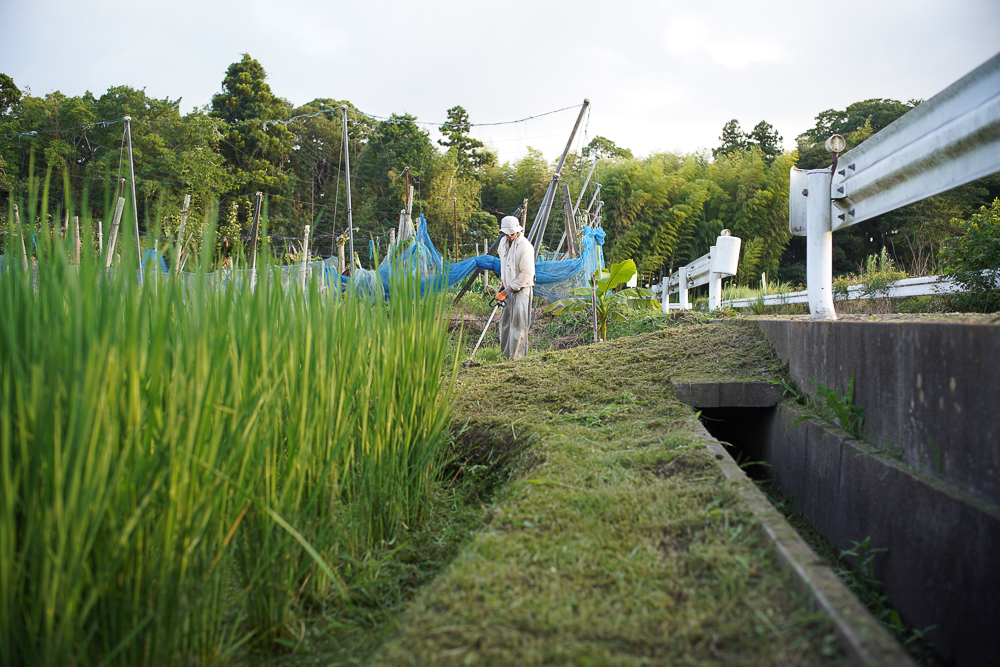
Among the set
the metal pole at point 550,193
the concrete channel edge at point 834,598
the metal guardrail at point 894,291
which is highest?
the metal pole at point 550,193

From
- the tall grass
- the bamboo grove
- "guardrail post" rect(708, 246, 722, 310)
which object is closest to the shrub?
"guardrail post" rect(708, 246, 722, 310)

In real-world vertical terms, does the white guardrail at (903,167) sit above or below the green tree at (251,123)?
below

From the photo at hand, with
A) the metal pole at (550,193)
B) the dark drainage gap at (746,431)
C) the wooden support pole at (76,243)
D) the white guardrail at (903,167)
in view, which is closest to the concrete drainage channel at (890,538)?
the dark drainage gap at (746,431)

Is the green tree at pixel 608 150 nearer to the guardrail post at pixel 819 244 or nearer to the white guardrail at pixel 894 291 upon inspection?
the white guardrail at pixel 894 291

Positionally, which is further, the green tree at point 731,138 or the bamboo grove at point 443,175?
the green tree at point 731,138

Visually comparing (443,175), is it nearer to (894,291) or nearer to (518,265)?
(518,265)

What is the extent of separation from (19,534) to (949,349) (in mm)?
2242

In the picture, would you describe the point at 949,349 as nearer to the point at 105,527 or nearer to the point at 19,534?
the point at 105,527

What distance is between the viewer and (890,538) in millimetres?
1746

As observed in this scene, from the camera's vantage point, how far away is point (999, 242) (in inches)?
176

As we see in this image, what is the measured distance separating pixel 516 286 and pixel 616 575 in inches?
197

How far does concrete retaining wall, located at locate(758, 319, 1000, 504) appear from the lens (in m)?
1.46

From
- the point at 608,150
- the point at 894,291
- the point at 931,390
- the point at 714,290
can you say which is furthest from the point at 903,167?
the point at 608,150

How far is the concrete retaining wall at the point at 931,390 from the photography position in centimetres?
146
